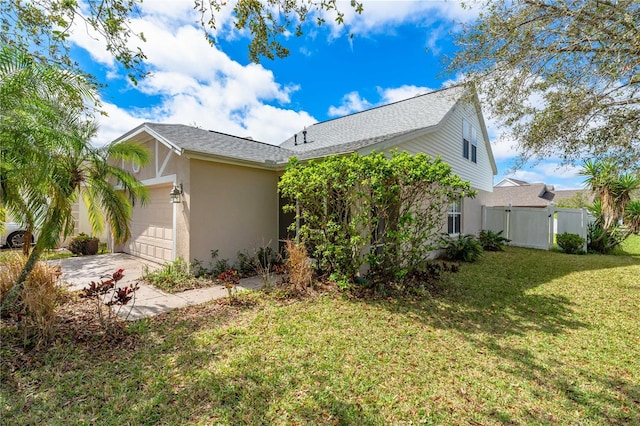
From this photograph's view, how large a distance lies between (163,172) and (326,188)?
16.6 ft

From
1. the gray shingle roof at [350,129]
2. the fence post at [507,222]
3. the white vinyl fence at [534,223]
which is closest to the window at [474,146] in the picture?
the white vinyl fence at [534,223]

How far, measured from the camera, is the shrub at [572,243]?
40.3 feet

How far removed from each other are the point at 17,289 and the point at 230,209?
4.39 metres

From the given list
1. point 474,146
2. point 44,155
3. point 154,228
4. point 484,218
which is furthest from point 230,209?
point 484,218

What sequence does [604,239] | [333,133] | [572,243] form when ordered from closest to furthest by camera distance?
1. [572,243]
2. [604,239]
3. [333,133]

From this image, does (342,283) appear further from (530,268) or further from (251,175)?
(530,268)

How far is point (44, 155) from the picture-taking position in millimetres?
4215

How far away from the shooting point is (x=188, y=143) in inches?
306

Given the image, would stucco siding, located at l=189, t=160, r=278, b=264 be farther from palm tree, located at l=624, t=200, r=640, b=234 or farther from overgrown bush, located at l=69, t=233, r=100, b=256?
palm tree, located at l=624, t=200, r=640, b=234

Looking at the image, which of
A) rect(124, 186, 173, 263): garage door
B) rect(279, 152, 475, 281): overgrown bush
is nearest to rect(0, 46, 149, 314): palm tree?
rect(124, 186, 173, 263): garage door

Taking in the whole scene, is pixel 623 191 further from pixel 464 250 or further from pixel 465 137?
pixel 464 250

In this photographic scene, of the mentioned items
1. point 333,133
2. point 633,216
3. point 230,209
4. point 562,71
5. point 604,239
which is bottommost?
point 604,239

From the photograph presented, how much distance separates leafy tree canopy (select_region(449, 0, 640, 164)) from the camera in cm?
501

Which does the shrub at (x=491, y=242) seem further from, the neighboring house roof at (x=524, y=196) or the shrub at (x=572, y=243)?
the neighboring house roof at (x=524, y=196)
